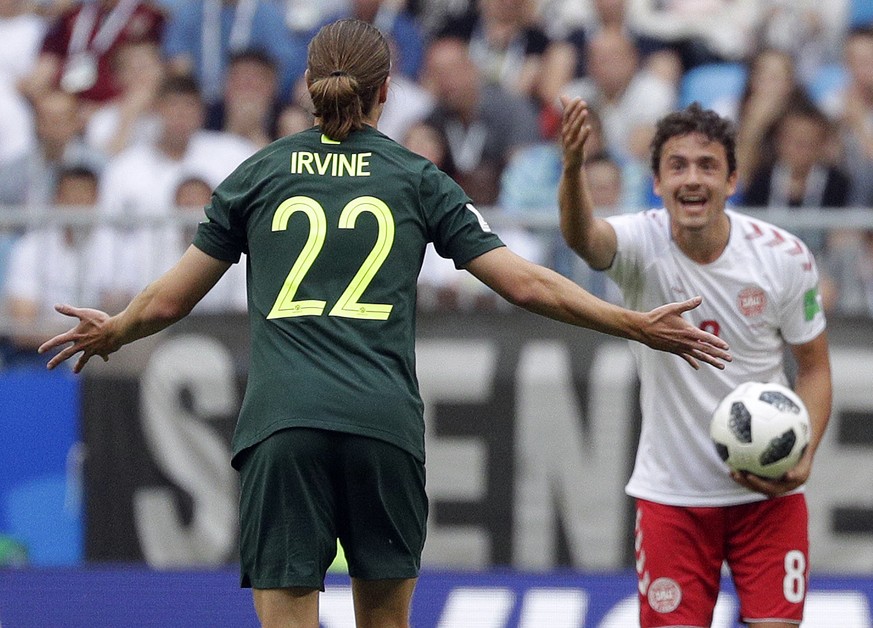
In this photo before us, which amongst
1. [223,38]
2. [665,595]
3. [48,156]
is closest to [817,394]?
[665,595]

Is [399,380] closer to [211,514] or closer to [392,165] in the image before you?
[392,165]

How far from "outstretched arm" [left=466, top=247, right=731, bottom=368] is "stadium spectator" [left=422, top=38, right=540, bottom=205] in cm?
596

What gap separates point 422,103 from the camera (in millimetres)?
11297

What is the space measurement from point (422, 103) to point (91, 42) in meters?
2.90

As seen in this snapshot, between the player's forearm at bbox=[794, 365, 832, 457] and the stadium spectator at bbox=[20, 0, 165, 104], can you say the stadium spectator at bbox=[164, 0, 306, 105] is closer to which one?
the stadium spectator at bbox=[20, 0, 165, 104]

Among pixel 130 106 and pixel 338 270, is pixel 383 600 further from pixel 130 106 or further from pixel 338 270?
pixel 130 106

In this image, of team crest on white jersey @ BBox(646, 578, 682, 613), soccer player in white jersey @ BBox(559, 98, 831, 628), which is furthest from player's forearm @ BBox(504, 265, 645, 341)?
team crest on white jersey @ BBox(646, 578, 682, 613)

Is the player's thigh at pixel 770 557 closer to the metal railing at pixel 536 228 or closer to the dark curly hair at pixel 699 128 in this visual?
the dark curly hair at pixel 699 128

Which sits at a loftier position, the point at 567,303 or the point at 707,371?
the point at 567,303

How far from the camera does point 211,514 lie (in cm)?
920

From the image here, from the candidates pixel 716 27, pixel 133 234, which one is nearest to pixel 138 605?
pixel 133 234

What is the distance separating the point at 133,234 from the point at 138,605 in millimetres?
2541

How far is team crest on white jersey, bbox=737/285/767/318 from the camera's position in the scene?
18.3 feet

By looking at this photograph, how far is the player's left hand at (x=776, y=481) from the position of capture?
5320 mm
